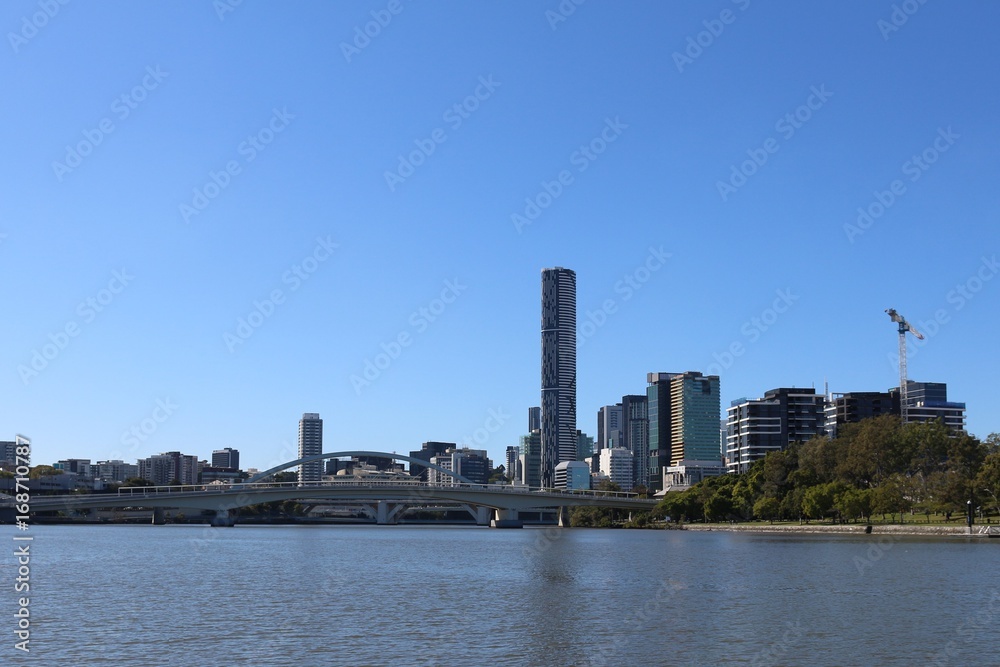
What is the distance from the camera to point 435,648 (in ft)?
90.7

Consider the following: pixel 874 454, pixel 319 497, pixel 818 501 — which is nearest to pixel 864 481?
pixel 874 454

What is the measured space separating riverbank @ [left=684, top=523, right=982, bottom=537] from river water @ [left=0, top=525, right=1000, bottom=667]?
26.8 metres

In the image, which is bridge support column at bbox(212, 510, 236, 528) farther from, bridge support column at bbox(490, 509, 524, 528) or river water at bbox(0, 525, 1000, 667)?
river water at bbox(0, 525, 1000, 667)

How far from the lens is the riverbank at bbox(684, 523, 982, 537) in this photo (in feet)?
288

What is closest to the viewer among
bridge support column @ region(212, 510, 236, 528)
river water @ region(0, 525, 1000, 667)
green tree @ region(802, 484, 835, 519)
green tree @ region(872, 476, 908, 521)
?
river water @ region(0, 525, 1000, 667)

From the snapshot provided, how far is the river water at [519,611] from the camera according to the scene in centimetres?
2683

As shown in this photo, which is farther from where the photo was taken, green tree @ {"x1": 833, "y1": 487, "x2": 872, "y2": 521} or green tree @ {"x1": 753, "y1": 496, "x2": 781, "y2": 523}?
green tree @ {"x1": 753, "y1": 496, "x2": 781, "y2": 523}

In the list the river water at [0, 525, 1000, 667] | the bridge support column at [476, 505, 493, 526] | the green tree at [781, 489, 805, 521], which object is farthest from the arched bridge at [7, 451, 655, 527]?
the river water at [0, 525, 1000, 667]

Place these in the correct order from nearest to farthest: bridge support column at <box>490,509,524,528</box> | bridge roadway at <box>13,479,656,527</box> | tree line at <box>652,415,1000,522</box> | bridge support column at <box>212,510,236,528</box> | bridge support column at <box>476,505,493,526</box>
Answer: tree line at <box>652,415,1000,522</box>, bridge roadway at <box>13,479,656,527</box>, bridge support column at <box>212,510,236,528</box>, bridge support column at <box>490,509,524,528</box>, bridge support column at <box>476,505,493,526</box>

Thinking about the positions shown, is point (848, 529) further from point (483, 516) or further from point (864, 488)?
point (483, 516)

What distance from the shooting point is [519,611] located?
35875 millimetres

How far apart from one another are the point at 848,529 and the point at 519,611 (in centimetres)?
7058

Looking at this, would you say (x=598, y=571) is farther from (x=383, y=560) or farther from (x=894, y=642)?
(x=894, y=642)

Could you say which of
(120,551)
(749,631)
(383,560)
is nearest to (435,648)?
(749,631)
